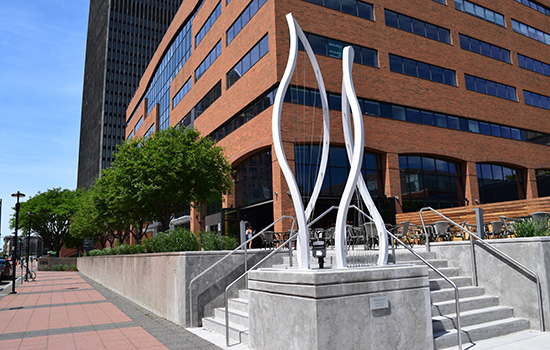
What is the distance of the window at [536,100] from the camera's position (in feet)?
114

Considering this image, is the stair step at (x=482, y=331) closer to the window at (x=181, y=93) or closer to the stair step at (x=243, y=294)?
the stair step at (x=243, y=294)

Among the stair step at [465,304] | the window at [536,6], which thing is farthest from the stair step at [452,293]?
the window at [536,6]

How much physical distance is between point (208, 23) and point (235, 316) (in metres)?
30.1

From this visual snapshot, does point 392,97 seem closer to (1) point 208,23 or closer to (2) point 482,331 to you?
(1) point 208,23

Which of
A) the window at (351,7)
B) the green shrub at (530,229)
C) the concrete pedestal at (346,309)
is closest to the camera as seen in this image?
the concrete pedestal at (346,309)

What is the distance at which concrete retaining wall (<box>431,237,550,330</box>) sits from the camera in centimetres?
787

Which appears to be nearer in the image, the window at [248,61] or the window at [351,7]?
the window at [248,61]

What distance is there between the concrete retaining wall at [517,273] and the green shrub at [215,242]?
19.6 ft

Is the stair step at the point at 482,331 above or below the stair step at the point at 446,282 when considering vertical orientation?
below

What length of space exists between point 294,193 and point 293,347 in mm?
2405

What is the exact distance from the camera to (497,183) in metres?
30.7

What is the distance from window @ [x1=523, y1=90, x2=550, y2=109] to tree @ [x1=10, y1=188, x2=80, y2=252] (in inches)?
2181

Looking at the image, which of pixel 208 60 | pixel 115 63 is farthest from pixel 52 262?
pixel 115 63

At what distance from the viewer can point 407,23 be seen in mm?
28203
